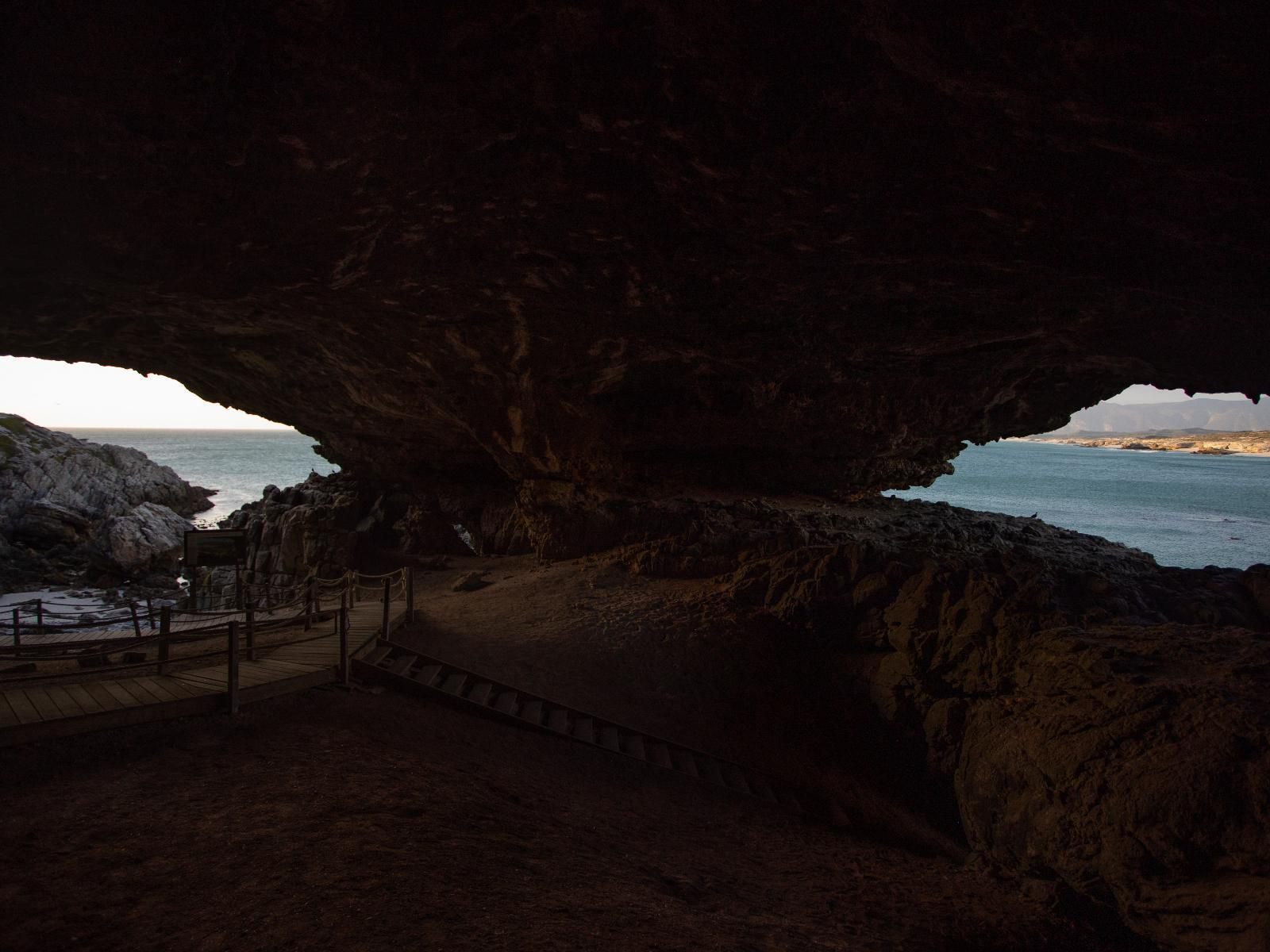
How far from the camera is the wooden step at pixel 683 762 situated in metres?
9.74

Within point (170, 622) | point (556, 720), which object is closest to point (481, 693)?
point (556, 720)

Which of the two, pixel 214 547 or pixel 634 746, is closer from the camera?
pixel 634 746

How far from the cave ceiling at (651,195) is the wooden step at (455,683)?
6.86 meters

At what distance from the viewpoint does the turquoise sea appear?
1588 inches

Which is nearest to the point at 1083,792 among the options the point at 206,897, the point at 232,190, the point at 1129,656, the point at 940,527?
the point at 1129,656

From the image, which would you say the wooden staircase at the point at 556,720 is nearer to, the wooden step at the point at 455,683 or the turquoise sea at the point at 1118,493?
the wooden step at the point at 455,683

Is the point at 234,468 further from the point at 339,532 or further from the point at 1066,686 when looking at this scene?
the point at 1066,686

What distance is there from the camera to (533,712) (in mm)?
10102

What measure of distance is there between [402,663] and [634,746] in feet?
12.2

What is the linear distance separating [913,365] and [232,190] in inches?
522

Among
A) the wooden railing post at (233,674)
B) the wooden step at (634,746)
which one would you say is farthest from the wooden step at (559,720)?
the wooden railing post at (233,674)

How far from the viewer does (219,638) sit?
1180 cm

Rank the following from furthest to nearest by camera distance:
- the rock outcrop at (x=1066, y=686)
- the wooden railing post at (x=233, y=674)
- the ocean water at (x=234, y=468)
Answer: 1. the ocean water at (x=234, y=468)
2. the wooden railing post at (x=233, y=674)
3. the rock outcrop at (x=1066, y=686)

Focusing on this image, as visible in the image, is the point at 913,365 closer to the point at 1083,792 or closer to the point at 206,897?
the point at 1083,792
